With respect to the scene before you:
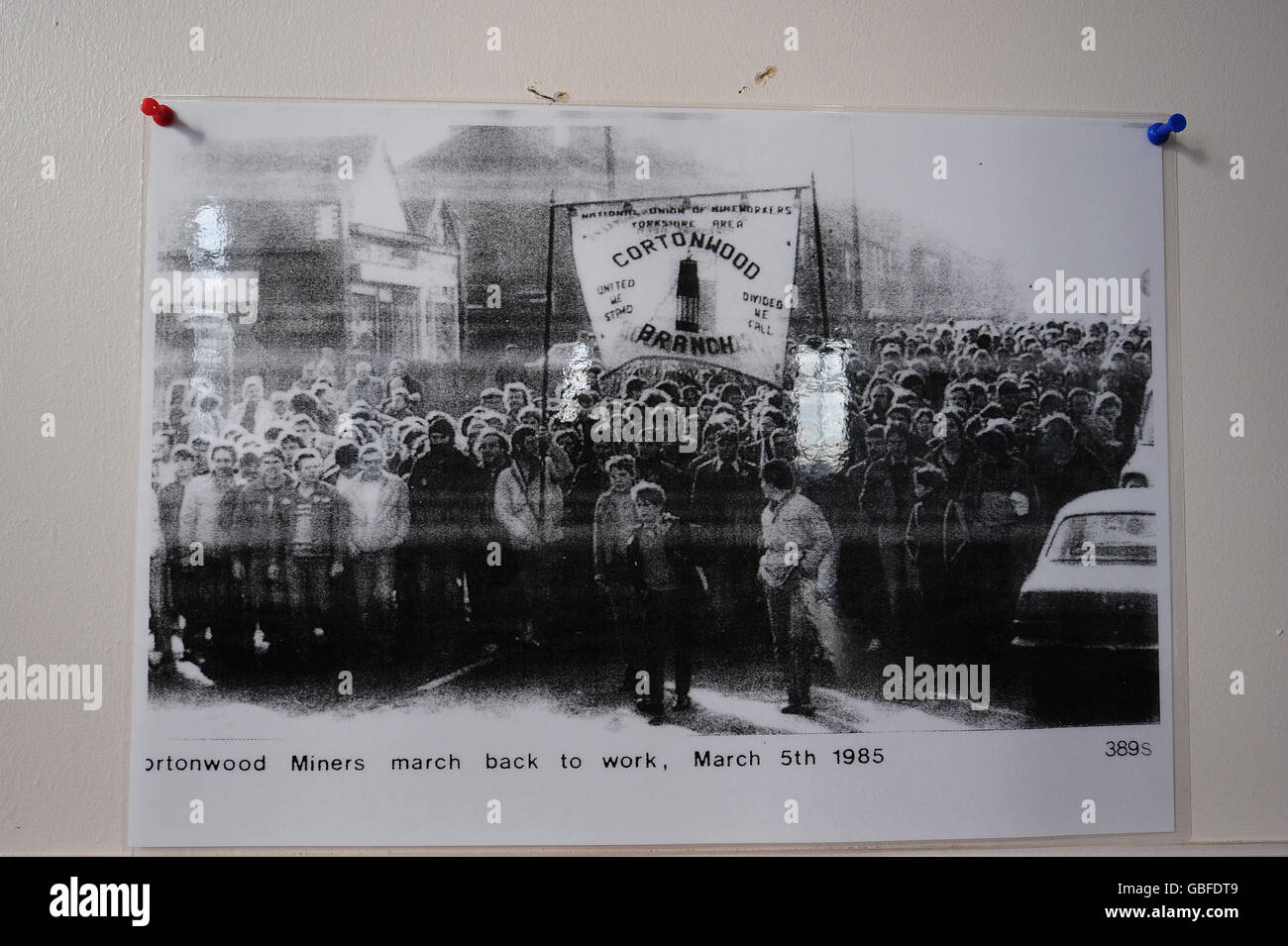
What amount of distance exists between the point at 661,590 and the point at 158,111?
99cm

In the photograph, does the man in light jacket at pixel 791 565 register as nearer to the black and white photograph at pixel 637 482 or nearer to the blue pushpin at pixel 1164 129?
the black and white photograph at pixel 637 482

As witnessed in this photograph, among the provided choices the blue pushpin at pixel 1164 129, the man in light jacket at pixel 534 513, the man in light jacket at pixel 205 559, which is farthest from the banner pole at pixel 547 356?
the blue pushpin at pixel 1164 129

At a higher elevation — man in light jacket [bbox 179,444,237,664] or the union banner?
the union banner

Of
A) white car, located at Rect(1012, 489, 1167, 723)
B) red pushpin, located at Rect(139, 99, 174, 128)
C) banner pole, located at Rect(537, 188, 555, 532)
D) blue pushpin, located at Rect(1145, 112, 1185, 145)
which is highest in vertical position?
red pushpin, located at Rect(139, 99, 174, 128)

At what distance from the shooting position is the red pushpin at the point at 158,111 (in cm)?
118

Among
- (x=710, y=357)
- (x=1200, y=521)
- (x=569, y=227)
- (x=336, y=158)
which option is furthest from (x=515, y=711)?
(x=1200, y=521)

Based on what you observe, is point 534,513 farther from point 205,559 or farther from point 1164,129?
point 1164,129

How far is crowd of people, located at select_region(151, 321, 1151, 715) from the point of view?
118 centimetres

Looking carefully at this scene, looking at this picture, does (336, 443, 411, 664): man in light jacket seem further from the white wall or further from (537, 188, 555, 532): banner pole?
the white wall

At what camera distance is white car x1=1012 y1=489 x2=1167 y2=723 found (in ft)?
3.99

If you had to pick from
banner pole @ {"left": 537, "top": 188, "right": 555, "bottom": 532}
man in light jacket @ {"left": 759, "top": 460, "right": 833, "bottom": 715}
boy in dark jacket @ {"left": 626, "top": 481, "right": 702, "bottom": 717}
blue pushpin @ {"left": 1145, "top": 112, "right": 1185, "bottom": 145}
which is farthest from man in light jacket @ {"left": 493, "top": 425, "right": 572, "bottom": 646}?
blue pushpin @ {"left": 1145, "top": 112, "right": 1185, "bottom": 145}

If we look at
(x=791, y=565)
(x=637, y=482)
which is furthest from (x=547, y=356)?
(x=791, y=565)

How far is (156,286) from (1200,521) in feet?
5.12
